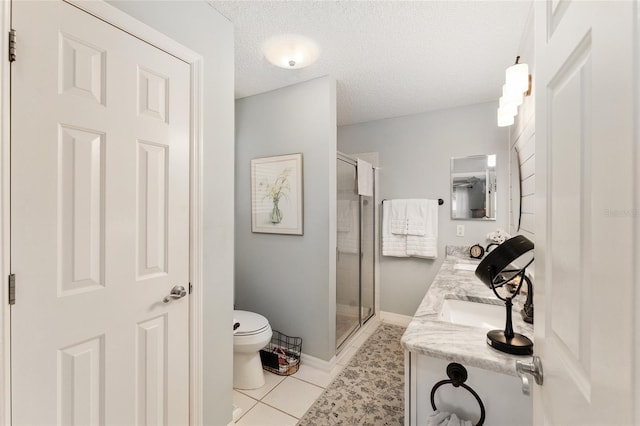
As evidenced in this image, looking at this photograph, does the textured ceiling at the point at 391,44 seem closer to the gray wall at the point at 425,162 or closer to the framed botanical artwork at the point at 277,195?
the gray wall at the point at 425,162

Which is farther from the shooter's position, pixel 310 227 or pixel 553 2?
pixel 310 227

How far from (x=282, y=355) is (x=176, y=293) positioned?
1.31 metres

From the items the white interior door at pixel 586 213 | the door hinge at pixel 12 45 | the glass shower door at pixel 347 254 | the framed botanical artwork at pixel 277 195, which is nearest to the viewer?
the white interior door at pixel 586 213

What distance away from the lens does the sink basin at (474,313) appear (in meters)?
1.52

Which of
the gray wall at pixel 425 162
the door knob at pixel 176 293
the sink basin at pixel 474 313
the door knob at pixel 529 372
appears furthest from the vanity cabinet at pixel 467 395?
the gray wall at pixel 425 162

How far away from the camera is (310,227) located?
237 centimetres

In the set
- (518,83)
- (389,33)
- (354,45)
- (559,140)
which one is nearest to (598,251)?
(559,140)

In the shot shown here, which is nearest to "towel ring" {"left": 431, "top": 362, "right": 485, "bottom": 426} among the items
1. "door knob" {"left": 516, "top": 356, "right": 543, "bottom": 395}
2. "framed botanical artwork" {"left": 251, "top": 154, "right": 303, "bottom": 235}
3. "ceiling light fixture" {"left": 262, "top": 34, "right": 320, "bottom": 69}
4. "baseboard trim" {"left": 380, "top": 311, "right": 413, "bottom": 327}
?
"door knob" {"left": 516, "top": 356, "right": 543, "bottom": 395}

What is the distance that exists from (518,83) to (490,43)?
1.56 feet

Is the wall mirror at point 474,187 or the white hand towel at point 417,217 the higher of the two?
the wall mirror at point 474,187

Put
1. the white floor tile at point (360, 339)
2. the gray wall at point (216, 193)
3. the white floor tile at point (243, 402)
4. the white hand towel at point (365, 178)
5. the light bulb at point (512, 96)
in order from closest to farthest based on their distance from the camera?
the gray wall at point (216, 193) → the light bulb at point (512, 96) → the white floor tile at point (243, 402) → the white floor tile at point (360, 339) → the white hand towel at point (365, 178)

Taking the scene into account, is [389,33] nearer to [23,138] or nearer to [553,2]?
[553,2]

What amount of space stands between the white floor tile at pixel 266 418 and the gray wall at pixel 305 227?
0.60 meters

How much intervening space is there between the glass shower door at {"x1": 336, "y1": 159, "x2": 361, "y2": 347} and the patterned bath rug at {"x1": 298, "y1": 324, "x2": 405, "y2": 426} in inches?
12.2
